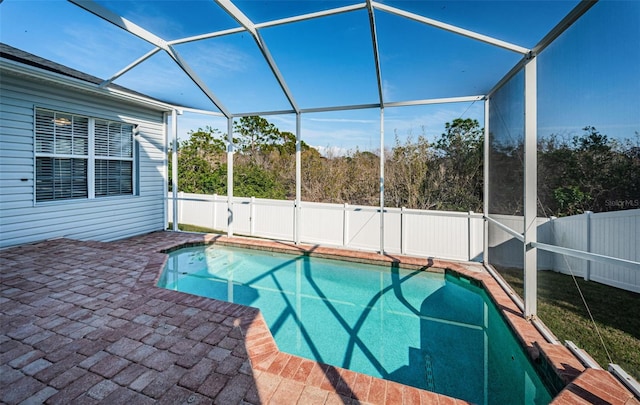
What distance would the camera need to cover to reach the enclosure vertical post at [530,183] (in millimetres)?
3510

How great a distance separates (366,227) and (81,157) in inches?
264

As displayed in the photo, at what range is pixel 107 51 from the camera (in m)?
5.19

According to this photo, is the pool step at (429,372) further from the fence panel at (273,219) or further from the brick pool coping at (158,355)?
the fence panel at (273,219)

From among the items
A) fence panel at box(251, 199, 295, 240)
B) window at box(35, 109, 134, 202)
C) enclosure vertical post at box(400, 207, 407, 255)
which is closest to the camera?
window at box(35, 109, 134, 202)

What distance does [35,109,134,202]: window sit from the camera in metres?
5.97

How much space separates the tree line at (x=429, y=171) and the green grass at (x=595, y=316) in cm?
69

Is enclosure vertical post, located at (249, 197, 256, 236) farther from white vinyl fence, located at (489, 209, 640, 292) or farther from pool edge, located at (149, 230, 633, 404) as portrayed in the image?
white vinyl fence, located at (489, 209, 640, 292)

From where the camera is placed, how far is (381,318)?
13.9 ft

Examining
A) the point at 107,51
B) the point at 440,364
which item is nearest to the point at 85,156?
the point at 107,51

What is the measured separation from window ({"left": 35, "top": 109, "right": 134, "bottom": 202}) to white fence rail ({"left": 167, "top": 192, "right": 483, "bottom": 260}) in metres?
3.21

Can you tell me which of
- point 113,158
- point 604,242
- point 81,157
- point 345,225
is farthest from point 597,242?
point 113,158

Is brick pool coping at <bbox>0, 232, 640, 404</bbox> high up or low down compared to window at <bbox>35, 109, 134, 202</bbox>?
down

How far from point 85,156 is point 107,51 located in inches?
106

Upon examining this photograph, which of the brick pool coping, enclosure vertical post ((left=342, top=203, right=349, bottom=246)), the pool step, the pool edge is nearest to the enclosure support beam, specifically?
the pool edge
